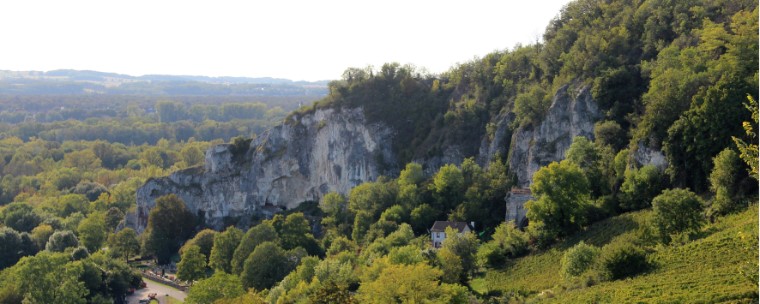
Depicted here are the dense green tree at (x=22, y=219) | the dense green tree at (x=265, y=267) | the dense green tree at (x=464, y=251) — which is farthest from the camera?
the dense green tree at (x=22, y=219)

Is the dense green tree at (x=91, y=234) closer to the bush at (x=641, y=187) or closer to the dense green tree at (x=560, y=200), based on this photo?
the dense green tree at (x=560, y=200)

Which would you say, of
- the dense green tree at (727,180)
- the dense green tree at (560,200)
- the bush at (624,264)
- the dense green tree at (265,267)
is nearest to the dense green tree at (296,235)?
the dense green tree at (265,267)

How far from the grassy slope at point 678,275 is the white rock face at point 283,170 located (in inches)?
1448

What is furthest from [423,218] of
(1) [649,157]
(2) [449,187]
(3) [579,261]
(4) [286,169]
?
(4) [286,169]

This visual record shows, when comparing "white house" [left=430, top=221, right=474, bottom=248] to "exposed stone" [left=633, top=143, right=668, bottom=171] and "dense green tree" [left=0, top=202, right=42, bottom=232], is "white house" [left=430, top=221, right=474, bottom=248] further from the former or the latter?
"dense green tree" [left=0, top=202, right=42, bottom=232]

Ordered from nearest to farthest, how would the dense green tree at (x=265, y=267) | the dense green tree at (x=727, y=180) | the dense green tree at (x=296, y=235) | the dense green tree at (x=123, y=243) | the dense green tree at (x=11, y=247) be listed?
the dense green tree at (x=727, y=180), the dense green tree at (x=265, y=267), the dense green tree at (x=296, y=235), the dense green tree at (x=11, y=247), the dense green tree at (x=123, y=243)

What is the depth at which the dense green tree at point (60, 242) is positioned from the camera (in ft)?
229

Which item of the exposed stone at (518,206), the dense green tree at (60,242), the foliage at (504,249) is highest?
the exposed stone at (518,206)

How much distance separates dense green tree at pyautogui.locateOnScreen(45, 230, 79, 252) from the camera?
69688mm

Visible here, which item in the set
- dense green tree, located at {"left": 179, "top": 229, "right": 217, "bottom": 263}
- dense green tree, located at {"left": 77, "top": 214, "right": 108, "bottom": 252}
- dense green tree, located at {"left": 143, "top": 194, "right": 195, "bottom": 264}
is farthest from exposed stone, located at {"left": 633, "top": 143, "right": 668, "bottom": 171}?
dense green tree, located at {"left": 77, "top": 214, "right": 108, "bottom": 252}

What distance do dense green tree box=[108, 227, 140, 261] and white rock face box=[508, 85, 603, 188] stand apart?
3846 cm

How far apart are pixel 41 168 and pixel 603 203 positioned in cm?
11806

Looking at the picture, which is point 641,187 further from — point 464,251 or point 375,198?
point 375,198

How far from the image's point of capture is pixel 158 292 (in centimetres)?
6209
